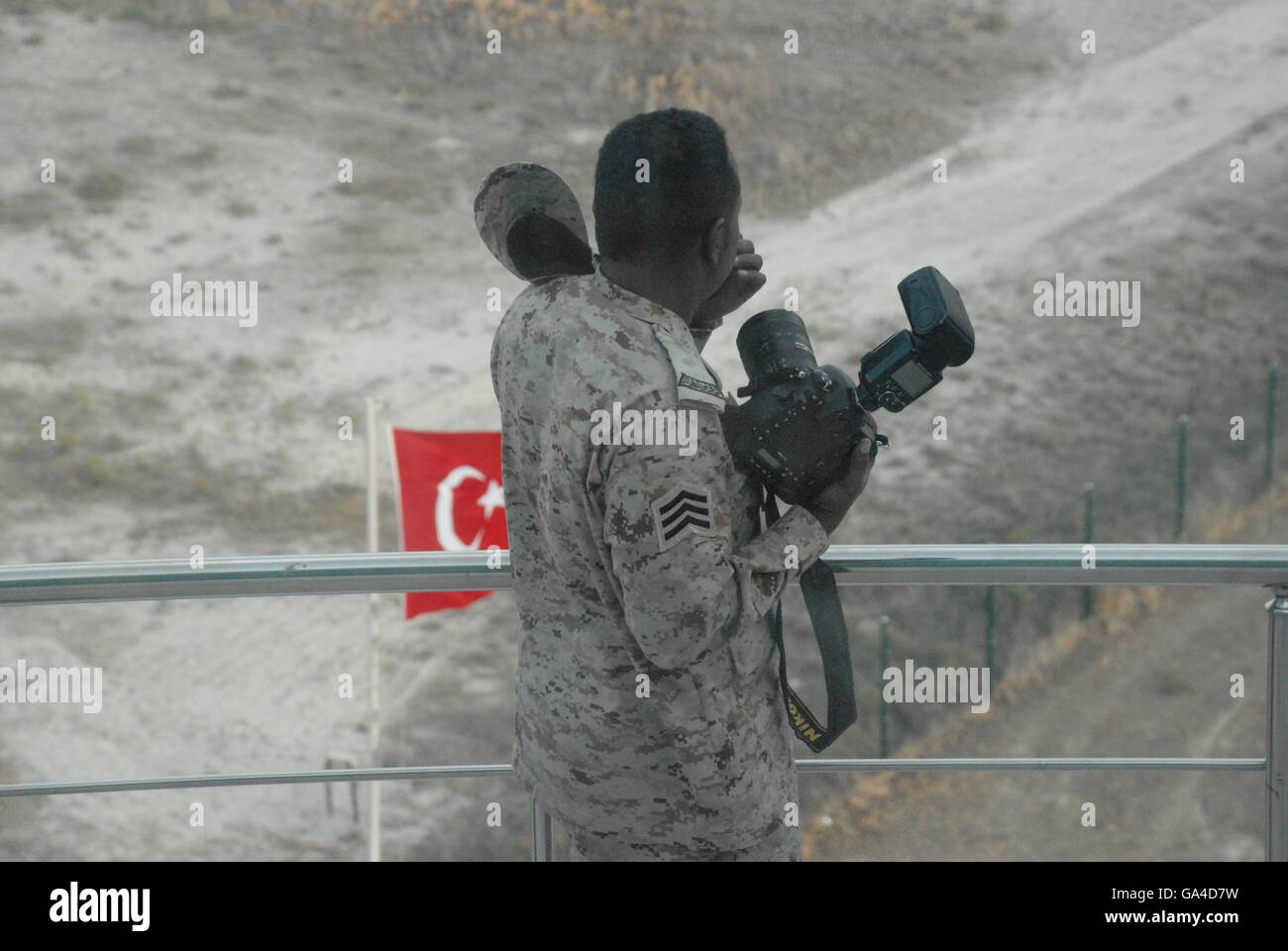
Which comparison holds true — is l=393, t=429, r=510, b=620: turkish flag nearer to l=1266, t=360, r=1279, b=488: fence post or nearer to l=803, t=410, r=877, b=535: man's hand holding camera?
l=803, t=410, r=877, b=535: man's hand holding camera

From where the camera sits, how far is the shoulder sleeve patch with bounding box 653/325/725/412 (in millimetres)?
1523

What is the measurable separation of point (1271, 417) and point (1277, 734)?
484 inches

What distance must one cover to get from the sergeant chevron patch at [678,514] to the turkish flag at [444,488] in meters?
6.13

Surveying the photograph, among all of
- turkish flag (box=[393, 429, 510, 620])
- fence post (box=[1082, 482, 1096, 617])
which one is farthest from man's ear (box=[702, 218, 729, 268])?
fence post (box=[1082, 482, 1096, 617])

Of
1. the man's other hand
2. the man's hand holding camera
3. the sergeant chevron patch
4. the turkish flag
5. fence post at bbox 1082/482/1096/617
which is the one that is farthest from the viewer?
fence post at bbox 1082/482/1096/617

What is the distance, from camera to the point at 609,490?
1509 mm

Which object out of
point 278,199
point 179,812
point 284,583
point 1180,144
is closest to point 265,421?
point 278,199

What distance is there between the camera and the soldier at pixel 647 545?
1.52m

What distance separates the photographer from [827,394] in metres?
1.71

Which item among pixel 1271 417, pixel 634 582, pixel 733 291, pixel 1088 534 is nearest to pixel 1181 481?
pixel 1088 534

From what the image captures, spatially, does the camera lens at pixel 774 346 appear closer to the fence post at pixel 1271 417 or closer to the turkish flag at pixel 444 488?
the turkish flag at pixel 444 488

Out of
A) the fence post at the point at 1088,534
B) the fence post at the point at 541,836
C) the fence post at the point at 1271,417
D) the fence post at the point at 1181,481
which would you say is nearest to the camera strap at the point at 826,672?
the fence post at the point at 541,836

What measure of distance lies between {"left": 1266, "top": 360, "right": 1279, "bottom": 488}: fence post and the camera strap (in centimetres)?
1203

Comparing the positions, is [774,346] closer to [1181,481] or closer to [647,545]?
[647,545]
